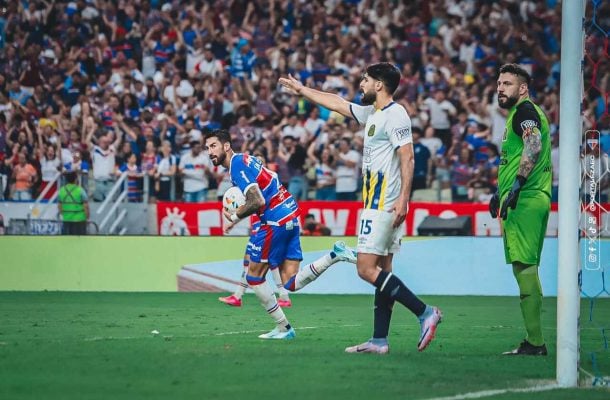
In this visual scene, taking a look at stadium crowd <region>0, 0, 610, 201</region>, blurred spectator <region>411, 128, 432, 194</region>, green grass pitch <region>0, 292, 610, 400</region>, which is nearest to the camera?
green grass pitch <region>0, 292, 610, 400</region>

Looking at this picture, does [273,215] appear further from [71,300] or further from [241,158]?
[71,300]

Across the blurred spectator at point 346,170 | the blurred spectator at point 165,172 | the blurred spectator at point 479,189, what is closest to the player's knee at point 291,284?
the blurred spectator at point 165,172

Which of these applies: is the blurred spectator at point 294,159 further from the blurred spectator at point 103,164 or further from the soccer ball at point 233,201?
the soccer ball at point 233,201

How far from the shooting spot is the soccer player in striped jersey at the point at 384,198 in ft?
30.9

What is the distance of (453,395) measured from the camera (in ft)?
24.0

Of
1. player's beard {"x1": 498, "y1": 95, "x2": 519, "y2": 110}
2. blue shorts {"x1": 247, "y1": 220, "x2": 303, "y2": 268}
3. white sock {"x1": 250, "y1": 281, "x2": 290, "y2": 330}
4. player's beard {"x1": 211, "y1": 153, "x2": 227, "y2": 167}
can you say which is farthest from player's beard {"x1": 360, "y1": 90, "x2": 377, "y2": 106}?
player's beard {"x1": 211, "y1": 153, "x2": 227, "y2": 167}

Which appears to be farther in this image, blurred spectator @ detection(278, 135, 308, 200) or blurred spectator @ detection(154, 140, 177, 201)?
blurred spectator @ detection(278, 135, 308, 200)

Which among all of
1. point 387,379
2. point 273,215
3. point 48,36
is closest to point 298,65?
point 48,36

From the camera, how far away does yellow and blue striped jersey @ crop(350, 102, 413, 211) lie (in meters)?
9.47

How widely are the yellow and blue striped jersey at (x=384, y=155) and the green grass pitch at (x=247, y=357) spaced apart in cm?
134

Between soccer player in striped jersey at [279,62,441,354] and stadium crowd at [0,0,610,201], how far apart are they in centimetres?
1117

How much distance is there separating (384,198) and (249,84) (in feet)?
51.2

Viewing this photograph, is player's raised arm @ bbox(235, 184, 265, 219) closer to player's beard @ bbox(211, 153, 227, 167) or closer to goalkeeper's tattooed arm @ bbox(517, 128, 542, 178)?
player's beard @ bbox(211, 153, 227, 167)

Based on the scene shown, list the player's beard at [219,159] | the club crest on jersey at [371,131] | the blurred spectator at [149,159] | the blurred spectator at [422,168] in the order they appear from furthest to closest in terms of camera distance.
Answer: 1. the blurred spectator at [149,159]
2. the blurred spectator at [422,168]
3. the player's beard at [219,159]
4. the club crest on jersey at [371,131]
